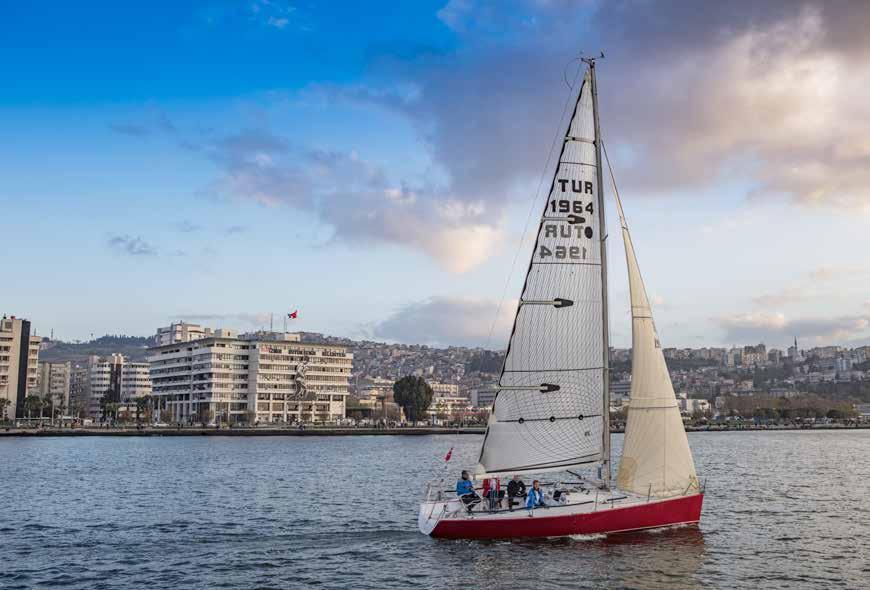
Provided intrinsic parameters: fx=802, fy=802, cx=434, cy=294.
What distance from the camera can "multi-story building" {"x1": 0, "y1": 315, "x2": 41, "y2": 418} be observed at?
176 m

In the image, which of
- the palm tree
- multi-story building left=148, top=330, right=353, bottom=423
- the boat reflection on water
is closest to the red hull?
the boat reflection on water

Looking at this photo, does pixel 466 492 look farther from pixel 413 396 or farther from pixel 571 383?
pixel 413 396

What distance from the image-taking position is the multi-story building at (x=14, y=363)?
17596 cm

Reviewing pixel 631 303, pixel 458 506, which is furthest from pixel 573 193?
pixel 458 506

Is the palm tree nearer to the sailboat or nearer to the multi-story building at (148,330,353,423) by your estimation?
the multi-story building at (148,330,353,423)

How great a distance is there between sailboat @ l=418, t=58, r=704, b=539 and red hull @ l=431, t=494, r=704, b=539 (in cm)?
8

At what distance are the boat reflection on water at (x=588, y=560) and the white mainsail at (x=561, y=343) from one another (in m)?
2.74

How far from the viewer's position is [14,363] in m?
178

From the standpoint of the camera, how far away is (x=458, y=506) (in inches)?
1128

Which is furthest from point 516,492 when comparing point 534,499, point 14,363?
point 14,363

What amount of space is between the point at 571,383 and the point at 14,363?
17918cm

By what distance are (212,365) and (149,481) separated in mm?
137139

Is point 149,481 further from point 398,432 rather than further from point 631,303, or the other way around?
point 398,432

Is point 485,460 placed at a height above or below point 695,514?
above
